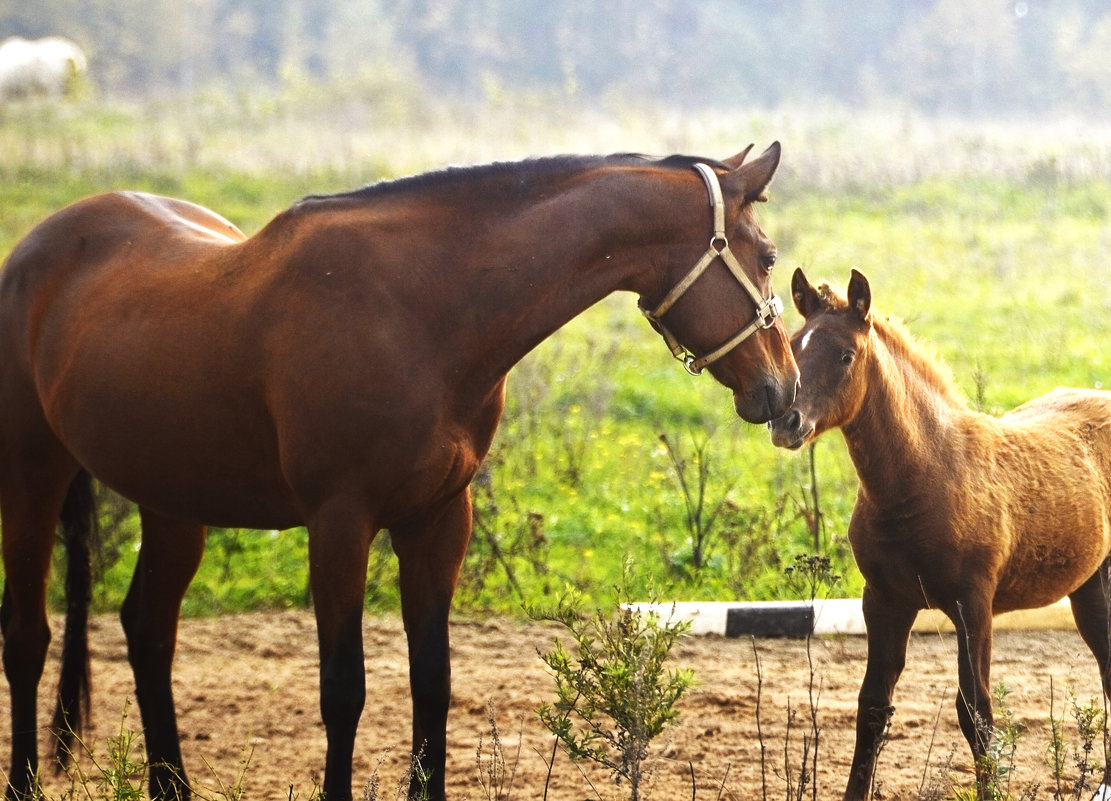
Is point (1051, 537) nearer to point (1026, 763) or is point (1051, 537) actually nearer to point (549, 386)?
point (1026, 763)

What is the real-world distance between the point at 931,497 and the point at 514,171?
1721 millimetres

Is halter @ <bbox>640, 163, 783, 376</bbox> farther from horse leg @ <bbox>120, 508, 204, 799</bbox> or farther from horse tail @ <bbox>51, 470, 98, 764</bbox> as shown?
horse tail @ <bbox>51, 470, 98, 764</bbox>

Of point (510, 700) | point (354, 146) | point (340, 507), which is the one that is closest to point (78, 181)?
point (354, 146)

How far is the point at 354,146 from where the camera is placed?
16281 mm

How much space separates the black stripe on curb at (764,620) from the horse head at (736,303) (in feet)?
8.90

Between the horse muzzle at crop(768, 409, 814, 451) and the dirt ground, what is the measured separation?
0.79 m

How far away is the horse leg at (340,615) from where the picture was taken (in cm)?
345

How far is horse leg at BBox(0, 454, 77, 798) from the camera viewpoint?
4.39m

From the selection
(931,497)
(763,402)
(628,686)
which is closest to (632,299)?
(931,497)

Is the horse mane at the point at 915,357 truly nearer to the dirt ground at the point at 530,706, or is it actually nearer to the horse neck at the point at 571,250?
the dirt ground at the point at 530,706

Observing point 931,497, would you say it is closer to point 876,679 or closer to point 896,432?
point 896,432

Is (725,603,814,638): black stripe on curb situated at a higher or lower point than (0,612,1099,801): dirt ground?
higher

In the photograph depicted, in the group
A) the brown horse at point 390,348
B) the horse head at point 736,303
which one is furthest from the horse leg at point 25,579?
the horse head at point 736,303

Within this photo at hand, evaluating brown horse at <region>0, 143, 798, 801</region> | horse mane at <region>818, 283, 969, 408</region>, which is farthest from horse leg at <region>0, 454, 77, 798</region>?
horse mane at <region>818, 283, 969, 408</region>
